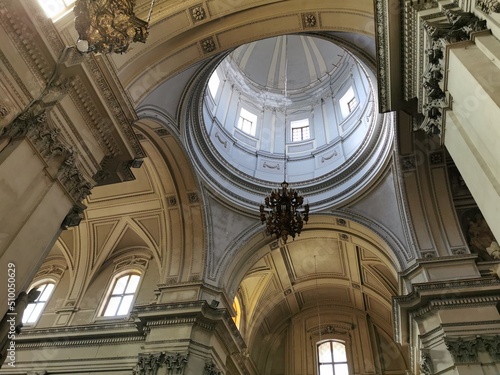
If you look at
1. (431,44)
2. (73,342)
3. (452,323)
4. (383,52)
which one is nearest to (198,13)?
(383,52)

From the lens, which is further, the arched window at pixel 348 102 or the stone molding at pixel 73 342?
the arched window at pixel 348 102

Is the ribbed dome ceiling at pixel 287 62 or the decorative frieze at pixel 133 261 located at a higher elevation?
the ribbed dome ceiling at pixel 287 62

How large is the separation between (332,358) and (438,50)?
13091 millimetres

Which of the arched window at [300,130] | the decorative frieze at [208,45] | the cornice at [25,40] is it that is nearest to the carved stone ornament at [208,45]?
the decorative frieze at [208,45]

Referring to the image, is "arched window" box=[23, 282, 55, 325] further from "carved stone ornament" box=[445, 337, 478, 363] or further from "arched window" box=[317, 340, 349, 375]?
"carved stone ornament" box=[445, 337, 478, 363]

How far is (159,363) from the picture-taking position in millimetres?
8984

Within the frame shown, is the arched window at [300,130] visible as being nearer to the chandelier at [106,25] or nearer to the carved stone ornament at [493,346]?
the carved stone ornament at [493,346]

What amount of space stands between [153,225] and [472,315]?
29.3 feet

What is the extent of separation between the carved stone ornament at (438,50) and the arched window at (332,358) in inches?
469

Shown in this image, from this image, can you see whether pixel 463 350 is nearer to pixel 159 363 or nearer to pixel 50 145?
pixel 159 363

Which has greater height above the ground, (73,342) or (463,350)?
(73,342)

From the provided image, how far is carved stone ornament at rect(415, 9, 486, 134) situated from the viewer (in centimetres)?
408

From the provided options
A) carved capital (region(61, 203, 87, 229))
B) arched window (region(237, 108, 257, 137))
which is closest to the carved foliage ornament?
carved capital (region(61, 203, 87, 229))

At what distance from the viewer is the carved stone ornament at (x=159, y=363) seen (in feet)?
28.8
